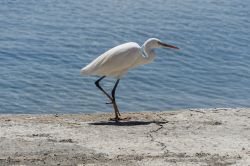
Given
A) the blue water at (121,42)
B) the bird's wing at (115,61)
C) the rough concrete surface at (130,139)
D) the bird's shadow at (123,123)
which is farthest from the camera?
the blue water at (121,42)

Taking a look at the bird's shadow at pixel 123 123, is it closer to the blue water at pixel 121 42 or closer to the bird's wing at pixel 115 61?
the bird's wing at pixel 115 61

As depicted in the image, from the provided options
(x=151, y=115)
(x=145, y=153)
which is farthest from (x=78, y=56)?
(x=145, y=153)

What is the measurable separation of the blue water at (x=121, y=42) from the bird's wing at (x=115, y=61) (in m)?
2.69

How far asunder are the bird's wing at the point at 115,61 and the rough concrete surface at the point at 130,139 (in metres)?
0.85

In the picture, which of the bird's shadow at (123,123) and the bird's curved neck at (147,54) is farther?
the bird's curved neck at (147,54)

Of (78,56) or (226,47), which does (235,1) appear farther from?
(78,56)

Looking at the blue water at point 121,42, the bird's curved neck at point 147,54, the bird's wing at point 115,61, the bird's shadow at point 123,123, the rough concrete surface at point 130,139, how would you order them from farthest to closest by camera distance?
the blue water at point 121,42
the bird's curved neck at point 147,54
the bird's wing at point 115,61
the bird's shadow at point 123,123
the rough concrete surface at point 130,139

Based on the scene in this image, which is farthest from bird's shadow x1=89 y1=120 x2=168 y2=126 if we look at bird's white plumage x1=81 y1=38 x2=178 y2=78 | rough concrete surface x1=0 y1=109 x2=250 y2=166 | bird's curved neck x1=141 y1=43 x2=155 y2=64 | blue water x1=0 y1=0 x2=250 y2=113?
blue water x1=0 y1=0 x2=250 y2=113

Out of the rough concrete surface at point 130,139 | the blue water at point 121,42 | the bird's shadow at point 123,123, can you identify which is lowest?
the blue water at point 121,42

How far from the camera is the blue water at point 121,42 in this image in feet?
53.7

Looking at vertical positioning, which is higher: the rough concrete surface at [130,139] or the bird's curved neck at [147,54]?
the bird's curved neck at [147,54]

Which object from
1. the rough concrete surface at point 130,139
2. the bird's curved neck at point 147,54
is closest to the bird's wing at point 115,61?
the bird's curved neck at point 147,54

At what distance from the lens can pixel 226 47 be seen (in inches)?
863

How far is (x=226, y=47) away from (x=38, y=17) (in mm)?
5925
